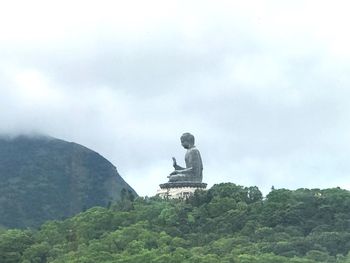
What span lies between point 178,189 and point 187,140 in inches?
115

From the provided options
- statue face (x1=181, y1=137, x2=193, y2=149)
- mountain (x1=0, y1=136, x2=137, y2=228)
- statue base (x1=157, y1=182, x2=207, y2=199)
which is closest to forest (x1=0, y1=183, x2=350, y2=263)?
statue base (x1=157, y1=182, x2=207, y2=199)

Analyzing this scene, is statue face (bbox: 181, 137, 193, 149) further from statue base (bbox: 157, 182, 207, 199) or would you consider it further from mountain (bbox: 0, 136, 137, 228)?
mountain (bbox: 0, 136, 137, 228)

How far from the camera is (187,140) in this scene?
69.8 m

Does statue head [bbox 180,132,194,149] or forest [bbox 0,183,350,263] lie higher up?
statue head [bbox 180,132,194,149]

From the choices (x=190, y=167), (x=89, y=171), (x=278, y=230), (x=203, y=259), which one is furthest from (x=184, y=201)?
(x=89, y=171)

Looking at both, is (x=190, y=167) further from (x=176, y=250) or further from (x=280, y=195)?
(x=176, y=250)

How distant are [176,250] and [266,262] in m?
4.90

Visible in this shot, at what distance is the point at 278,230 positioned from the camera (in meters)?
58.7

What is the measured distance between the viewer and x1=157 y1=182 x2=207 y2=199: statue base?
68338 millimetres

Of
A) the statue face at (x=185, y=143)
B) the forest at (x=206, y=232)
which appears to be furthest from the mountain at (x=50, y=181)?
the forest at (x=206, y=232)

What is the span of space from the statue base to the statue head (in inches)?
91.6

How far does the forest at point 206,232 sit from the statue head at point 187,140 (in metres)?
4.18

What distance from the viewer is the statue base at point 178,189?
68.3 m

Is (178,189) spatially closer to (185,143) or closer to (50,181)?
(185,143)
